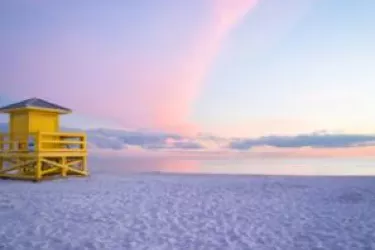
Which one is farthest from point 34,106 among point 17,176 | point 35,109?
point 17,176

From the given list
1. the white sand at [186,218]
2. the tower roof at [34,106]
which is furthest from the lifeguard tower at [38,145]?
the white sand at [186,218]

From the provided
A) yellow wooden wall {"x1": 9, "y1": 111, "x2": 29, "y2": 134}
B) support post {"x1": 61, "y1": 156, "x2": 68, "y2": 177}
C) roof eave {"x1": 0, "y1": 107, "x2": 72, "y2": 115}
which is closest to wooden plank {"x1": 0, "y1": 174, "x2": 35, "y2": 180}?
support post {"x1": 61, "y1": 156, "x2": 68, "y2": 177}

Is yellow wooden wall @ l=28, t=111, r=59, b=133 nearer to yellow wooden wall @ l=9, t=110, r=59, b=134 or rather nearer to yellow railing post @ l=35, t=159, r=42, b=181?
yellow wooden wall @ l=9, t=110, r=59, b=134

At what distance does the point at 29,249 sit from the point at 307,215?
5.22 m

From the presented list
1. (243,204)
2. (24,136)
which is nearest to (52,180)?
(24,136)

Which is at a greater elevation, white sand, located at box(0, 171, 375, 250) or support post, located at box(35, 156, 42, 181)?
support post, located at box(35, 156, 42, 181)

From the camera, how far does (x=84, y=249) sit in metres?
5.16

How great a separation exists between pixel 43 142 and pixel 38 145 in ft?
0.77

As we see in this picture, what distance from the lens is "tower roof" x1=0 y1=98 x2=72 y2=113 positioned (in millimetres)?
14340

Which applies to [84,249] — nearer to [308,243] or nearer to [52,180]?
[308,243]

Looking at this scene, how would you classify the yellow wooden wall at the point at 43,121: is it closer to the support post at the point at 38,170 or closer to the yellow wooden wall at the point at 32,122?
the yellow wooden wall at the point at 32,122

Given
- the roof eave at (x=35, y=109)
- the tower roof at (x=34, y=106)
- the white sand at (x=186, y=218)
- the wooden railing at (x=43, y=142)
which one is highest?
the tower roof at (x=34, y=106)

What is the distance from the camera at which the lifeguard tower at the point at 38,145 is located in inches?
547

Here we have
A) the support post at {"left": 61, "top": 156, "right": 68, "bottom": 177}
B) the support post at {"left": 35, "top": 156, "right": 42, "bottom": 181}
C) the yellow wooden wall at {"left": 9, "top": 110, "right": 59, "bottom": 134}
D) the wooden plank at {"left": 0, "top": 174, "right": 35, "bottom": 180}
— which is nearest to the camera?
the support post at {"left": 35, "top": 156, "right": 42, "bottom": 181}
